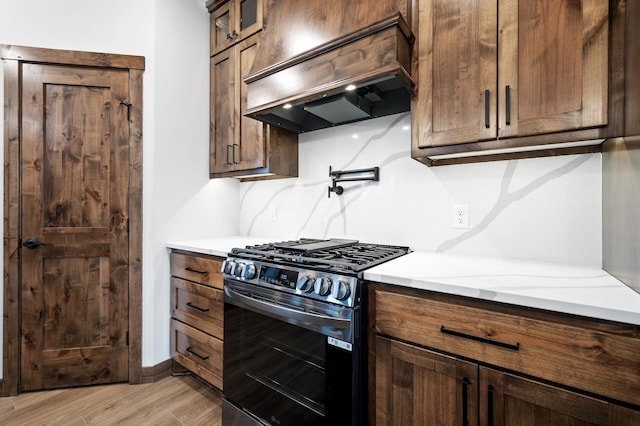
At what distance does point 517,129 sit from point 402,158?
68cm

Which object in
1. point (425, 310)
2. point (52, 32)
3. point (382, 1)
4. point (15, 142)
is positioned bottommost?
point (425, 310)

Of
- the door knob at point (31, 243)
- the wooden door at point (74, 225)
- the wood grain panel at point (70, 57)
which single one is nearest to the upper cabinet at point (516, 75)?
the wood grain panel at point (70, 57)

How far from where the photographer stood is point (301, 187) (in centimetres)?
229

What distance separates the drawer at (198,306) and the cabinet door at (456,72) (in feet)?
4.85

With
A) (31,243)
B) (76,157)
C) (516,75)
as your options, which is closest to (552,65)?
(516,75)

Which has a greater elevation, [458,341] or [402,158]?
[402,158]

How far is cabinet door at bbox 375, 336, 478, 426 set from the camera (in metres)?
0.98

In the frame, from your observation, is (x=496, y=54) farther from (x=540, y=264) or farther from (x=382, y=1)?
(x=540, y=264)

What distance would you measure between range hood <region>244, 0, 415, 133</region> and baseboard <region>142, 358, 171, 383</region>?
1.87 meters

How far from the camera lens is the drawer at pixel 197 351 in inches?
71.5

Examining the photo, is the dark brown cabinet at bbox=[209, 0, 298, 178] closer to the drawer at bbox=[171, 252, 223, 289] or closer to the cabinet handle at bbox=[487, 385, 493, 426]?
the drawer at bbox=[171, 252, 223, 289]

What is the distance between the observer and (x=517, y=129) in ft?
3.90

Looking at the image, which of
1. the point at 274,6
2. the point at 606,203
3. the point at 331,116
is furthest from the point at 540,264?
the point at 274,6

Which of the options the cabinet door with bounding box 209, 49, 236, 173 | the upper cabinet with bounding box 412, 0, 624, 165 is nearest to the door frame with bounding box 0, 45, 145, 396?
the cabinet door with bounding box 209, 49, 236, 173
